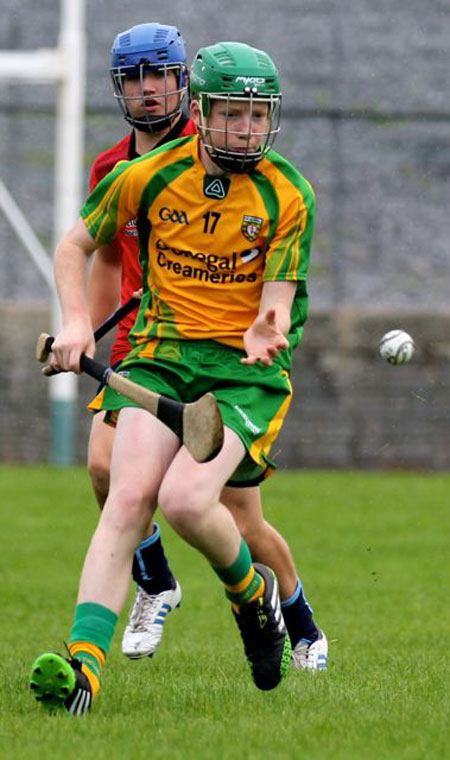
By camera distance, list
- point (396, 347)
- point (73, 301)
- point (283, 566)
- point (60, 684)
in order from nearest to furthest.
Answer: point (60, 684) → point (73, 301) → point (283, 566) → point (396, 347)

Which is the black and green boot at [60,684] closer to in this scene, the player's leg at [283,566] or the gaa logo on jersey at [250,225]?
the player's leg at [283,566]

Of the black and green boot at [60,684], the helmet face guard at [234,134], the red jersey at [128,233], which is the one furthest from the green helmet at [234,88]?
the black and green boot at [60,684]

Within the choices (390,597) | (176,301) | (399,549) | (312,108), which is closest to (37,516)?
(399,549)

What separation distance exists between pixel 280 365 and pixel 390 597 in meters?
4.06

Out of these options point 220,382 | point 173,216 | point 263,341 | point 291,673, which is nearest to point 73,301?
point 173,216

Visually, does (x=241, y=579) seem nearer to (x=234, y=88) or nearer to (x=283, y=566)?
(x=283, y=566)

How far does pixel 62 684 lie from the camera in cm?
493

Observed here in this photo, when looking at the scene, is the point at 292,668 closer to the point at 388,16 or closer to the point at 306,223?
the point at 306,223

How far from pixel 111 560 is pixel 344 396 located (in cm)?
1194

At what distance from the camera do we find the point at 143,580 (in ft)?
23.2

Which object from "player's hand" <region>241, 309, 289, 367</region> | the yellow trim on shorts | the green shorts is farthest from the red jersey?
"player's hand" <region>241, 309, 289, 367</region>

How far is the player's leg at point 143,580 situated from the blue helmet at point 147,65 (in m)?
1.14

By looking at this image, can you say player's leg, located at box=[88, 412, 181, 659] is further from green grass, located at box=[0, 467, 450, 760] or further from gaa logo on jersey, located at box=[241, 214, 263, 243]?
gaa logo on jersey, located at box=[241, 214, 263, 243]

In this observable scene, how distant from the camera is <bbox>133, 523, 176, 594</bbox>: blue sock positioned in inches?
279
